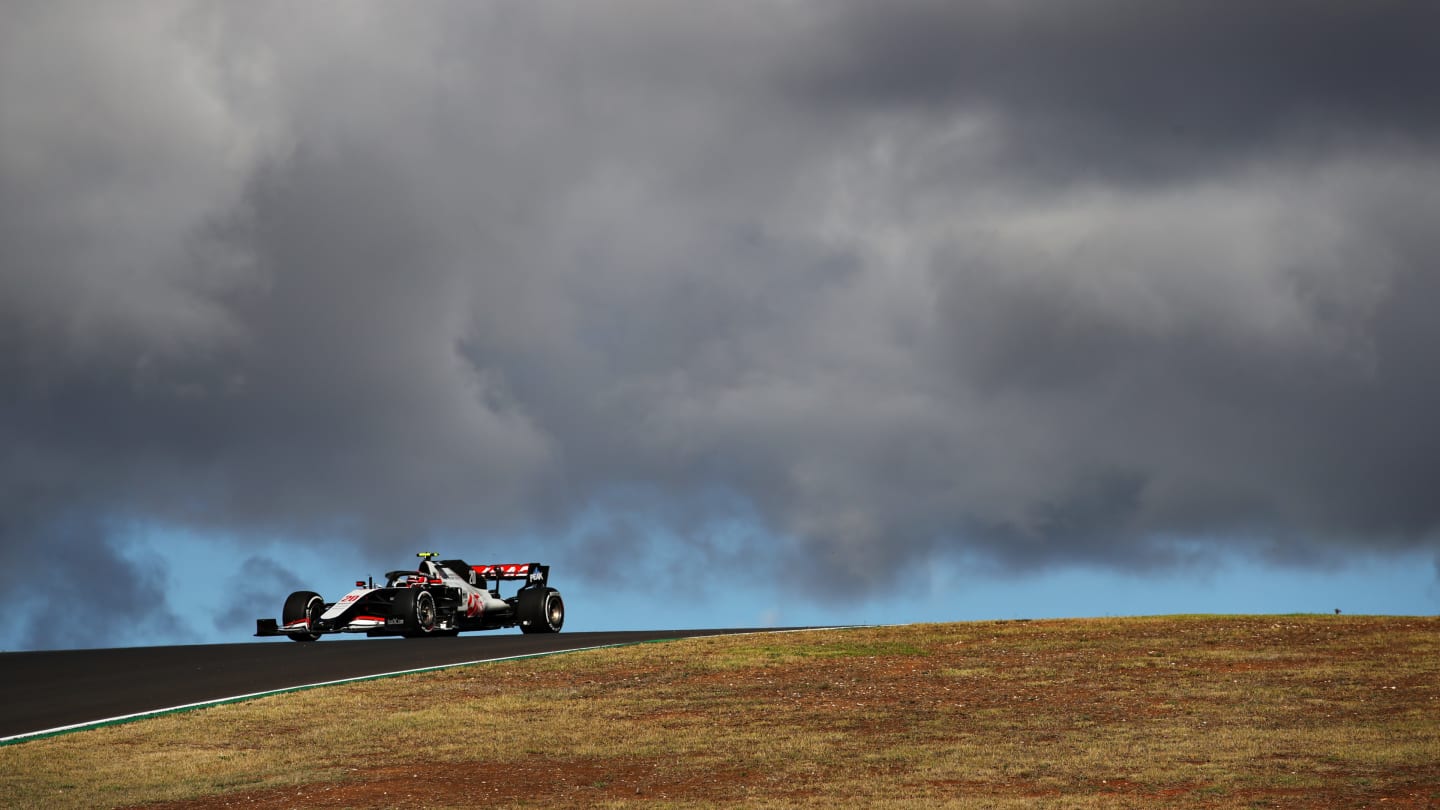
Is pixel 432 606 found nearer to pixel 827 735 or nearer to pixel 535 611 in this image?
pixel 535 611

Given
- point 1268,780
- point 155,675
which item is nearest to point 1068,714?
point 1268,780

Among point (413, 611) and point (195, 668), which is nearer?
point (195, 668)

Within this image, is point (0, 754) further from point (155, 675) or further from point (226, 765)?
point (155, 675)

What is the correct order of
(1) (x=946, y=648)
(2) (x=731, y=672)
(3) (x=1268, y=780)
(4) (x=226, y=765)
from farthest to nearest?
1. (1) (x=946, y=648)
2. (2) (x=731, y=672)
3. (4) (x=226, y=765)
4. (3) (x=1268, y=780)

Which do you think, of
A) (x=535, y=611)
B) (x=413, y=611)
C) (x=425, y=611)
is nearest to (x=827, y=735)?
(x=413, y=611)

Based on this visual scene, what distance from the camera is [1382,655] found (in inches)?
943

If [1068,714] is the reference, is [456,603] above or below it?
above

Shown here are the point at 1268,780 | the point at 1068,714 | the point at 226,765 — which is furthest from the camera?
the point at 1068,714

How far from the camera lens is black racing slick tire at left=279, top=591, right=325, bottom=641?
32.8 m

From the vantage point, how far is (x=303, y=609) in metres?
32.8

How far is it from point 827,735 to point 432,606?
57.5ft

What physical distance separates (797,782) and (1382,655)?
14.1m

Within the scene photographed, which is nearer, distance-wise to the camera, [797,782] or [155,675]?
[797,782]

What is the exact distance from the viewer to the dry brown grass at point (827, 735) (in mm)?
14211
